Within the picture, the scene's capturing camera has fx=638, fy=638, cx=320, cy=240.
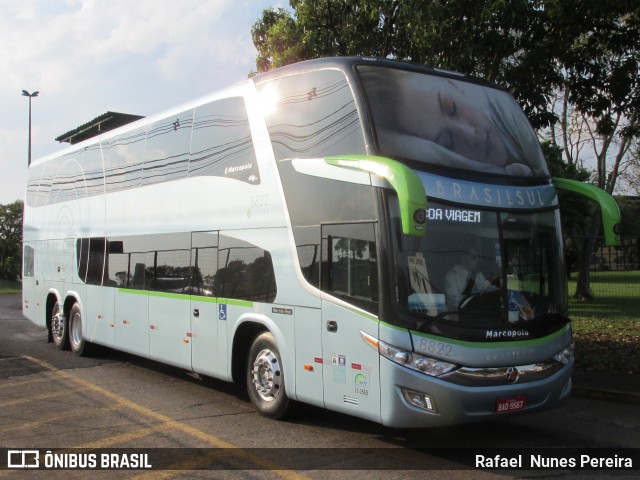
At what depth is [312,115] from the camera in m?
6.88

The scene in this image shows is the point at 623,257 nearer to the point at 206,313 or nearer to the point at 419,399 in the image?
the point at 206,313

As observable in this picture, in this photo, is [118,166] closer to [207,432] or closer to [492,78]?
[207,432]

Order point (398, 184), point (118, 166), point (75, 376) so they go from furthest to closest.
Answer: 1. point (118, 166)
2. point (75, 376)
3. point (398, 184)

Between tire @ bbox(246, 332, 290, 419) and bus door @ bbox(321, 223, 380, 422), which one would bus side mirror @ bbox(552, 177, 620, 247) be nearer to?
bus door @ bbox(321, 223, 380, 422)

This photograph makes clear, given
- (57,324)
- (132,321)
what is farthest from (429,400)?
(57,324)

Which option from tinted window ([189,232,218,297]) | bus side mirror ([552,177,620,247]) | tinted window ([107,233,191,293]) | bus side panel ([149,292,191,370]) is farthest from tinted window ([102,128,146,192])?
bus side mirror ([552,177,620,247])

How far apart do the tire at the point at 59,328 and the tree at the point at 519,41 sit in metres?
7.34

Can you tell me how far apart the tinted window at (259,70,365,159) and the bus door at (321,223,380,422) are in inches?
34.5

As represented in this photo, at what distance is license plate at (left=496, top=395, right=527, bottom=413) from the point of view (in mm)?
5820

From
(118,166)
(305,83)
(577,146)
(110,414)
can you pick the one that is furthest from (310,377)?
(577,146)

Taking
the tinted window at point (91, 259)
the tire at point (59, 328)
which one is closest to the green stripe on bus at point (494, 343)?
the tinted window at point (91, 259)

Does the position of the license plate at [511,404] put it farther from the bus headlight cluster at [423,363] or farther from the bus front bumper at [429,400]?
the bus headlight cluster at [423,363]

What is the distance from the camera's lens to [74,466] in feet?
19.2

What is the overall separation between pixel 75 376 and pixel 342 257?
601 centimetres
